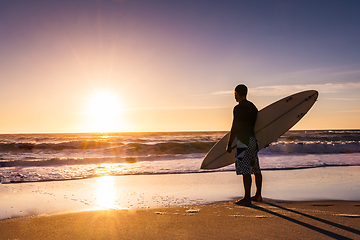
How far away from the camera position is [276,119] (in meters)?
4.50

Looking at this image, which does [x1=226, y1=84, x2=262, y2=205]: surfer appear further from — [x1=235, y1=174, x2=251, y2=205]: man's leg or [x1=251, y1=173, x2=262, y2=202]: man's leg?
[x1=251, y1=173, x2=262, y2=202]: man's leg

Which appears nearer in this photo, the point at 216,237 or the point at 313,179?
the point at 216,237

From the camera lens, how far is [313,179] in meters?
5.53

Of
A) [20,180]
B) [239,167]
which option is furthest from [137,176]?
[239,167]

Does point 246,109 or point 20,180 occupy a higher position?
point 246,109

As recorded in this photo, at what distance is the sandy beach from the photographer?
238 cm

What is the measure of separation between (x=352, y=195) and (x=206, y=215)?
254 cm

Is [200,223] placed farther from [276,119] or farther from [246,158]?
[276,119]

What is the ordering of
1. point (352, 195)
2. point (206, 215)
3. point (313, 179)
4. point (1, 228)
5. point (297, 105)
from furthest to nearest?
point (313, 179) → point (297, 105) → point (352, 195) → point (206, 215) → point (1, 228)

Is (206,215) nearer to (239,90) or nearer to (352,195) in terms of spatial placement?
(239,90)

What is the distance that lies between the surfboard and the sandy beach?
521 millimetres

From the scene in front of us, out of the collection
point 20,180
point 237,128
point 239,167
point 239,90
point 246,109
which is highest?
point 239,90

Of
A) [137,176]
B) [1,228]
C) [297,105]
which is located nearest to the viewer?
[1,228]

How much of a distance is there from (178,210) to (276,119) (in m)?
2.34
